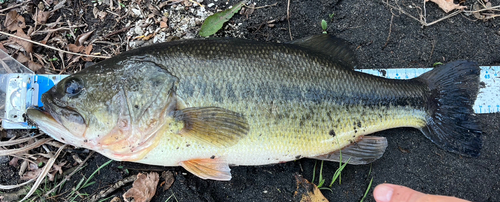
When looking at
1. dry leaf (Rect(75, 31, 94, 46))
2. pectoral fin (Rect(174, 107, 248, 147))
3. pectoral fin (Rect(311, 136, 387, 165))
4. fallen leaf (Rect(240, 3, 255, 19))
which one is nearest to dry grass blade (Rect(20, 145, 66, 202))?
dry leaf (Rect(75, 31, 94, 46))

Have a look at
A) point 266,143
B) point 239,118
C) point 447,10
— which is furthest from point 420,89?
point 239,118

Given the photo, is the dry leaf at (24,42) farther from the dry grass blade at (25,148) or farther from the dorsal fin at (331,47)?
the dorsal fin at (331,47)

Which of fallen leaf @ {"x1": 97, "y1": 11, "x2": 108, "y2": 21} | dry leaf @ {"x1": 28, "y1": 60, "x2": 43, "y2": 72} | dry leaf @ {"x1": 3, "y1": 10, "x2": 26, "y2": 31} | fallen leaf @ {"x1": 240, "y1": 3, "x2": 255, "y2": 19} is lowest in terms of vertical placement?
dry leaf @ {"x1": 28, "y1": 60, "x2": 43, "y2": 72}

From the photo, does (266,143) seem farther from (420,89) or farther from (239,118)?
(420,89)

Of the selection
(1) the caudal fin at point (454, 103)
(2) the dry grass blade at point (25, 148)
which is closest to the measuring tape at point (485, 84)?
(1) the caudal fin at point (454, 103)

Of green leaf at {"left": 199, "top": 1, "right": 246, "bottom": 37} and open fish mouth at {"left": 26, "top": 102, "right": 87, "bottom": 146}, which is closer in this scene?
open fish mouth at {"left": 26, "top": 102, "right": 87, "bottom": 146}

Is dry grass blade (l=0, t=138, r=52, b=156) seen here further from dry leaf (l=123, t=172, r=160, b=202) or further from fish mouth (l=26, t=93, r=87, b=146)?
dry leaf (l=123, t=172, r=160, b=202)
